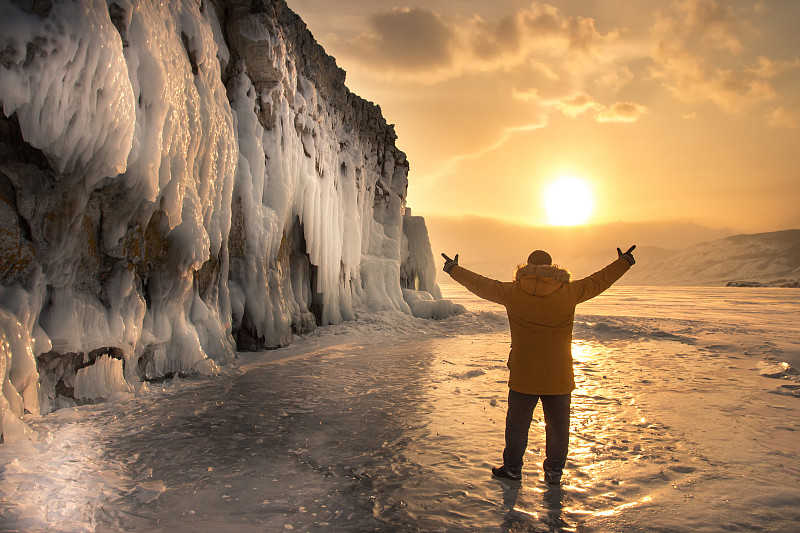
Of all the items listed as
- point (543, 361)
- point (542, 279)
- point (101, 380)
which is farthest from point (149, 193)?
point (543, 361)

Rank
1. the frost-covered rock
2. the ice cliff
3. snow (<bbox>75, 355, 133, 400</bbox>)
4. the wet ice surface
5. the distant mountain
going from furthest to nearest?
the distant mountain < the frost-covered rock < snow (<bbox>75, 355, 133, 400</bbox>) < the ice cliff < the wet ice surface

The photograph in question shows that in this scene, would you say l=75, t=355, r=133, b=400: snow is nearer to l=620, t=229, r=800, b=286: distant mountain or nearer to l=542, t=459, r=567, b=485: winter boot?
l=542, t=459, r=567, b=485: winter boot

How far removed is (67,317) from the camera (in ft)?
16.4

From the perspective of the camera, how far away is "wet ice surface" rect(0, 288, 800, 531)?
268cm

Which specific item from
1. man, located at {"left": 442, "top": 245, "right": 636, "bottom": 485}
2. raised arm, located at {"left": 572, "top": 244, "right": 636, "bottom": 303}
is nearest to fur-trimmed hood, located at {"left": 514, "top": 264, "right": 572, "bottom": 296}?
man, located at {"left": 442, "top": 245, "right": 636, "bottom": 485}

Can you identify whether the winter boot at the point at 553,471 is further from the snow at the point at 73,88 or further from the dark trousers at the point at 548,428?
the snow at the point at 73,88

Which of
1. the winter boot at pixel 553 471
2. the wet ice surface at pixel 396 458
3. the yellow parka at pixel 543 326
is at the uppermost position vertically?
the yellow parka at pixel 543 326

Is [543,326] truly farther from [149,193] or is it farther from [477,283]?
[149,193]

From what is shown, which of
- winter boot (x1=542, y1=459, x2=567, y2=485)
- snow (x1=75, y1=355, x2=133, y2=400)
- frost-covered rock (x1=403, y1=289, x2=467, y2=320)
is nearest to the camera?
winter boot (x1=542, y1=459, x2=567, y2=485)

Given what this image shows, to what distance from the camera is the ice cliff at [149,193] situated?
4363 millimetres

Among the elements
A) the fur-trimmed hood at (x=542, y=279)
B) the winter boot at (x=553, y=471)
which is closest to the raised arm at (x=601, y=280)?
the fur-trimmed hood at (x=542, y=279)

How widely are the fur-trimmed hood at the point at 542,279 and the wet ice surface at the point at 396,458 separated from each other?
1.37 metres

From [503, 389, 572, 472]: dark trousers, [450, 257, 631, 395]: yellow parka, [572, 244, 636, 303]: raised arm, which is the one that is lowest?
[503, 389, 572, 472]: dark trousers

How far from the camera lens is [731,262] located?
122m
